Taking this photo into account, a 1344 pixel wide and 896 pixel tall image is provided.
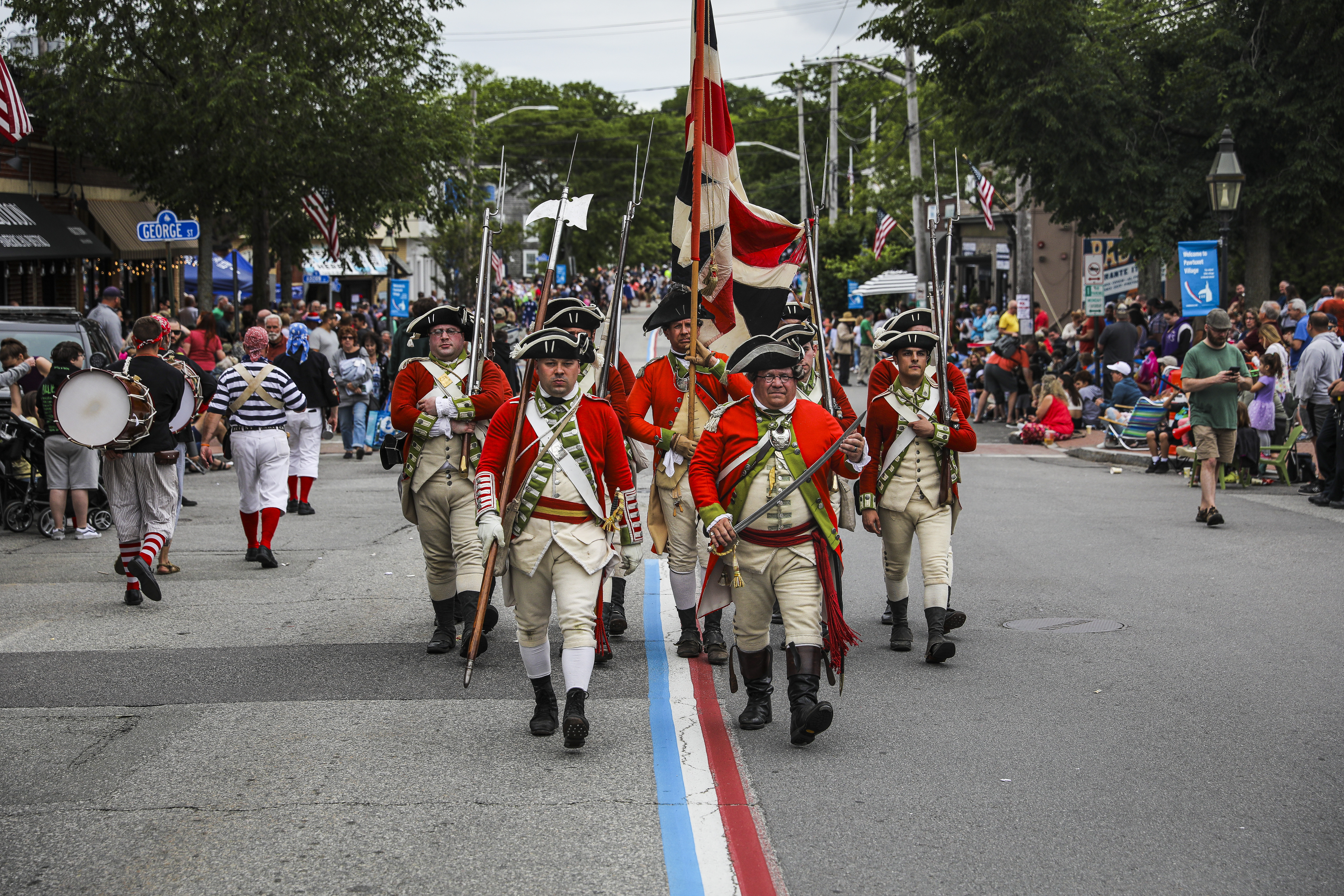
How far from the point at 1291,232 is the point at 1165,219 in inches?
130

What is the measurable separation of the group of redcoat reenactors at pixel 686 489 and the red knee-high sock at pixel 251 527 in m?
3.31

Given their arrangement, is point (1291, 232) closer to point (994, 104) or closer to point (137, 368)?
point (994, 104)

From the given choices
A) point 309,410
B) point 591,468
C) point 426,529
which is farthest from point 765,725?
point 309,410

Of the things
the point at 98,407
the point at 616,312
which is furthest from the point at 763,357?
the point at 98,407

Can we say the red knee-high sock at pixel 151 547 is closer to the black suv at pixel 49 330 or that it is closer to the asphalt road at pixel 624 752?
the asphalt road at pixel 624 752

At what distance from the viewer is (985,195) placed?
2672cm

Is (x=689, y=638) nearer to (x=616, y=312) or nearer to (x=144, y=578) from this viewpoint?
(x=616, y=312)

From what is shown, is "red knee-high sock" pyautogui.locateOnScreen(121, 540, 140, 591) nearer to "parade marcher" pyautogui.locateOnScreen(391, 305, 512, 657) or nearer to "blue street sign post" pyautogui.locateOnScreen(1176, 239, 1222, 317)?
"parade marcher" pyautogui.locateOnScreen(391, 305, 512, 657)

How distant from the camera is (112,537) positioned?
507 inches

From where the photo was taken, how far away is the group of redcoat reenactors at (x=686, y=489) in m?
6.35

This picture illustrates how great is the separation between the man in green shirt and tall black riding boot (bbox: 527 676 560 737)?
822cm

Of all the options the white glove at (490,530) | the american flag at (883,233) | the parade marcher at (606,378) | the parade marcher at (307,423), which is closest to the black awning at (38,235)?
the parade marcher at (307,423)

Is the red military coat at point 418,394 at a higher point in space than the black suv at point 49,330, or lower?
lower

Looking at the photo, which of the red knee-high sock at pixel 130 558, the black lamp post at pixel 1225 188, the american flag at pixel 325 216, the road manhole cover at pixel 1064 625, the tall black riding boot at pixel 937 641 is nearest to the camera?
the tall black riding boot at pixel 937 641
